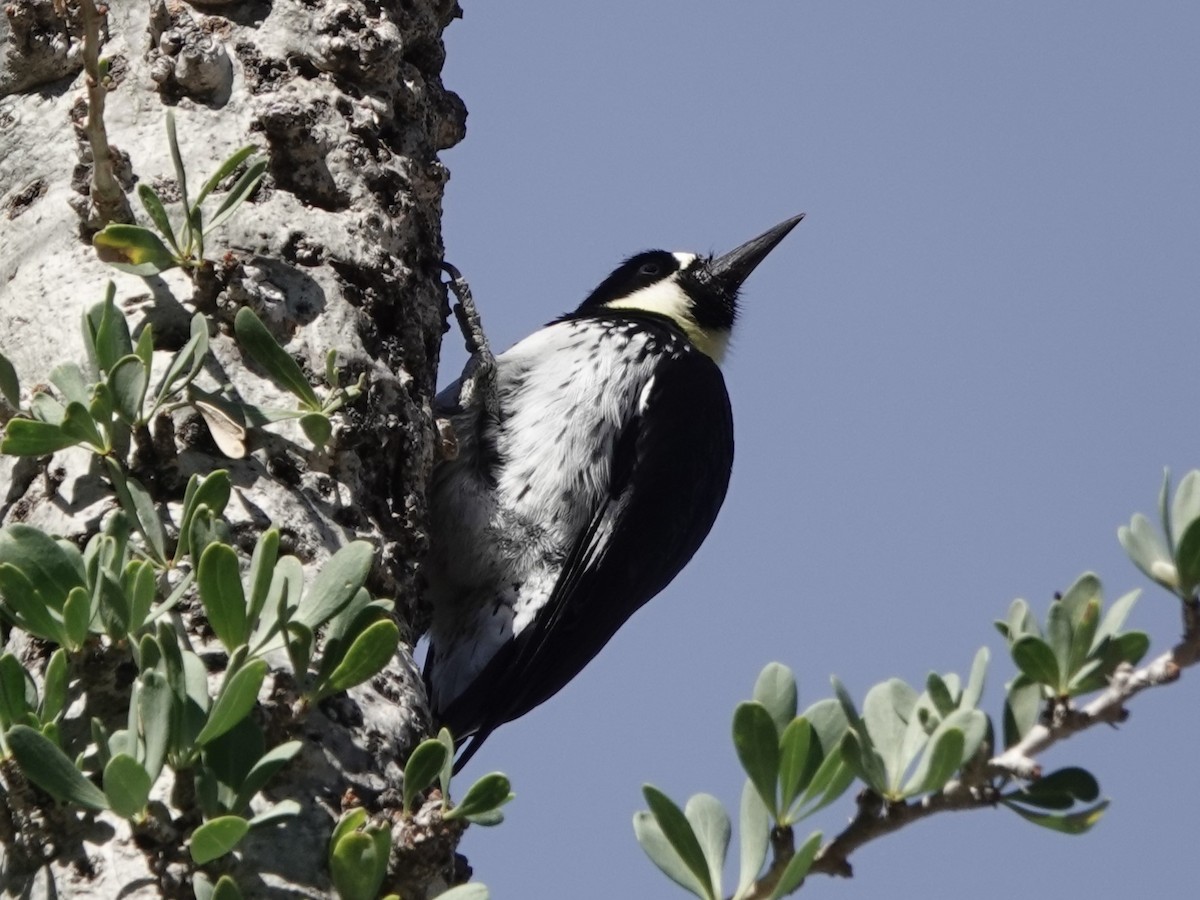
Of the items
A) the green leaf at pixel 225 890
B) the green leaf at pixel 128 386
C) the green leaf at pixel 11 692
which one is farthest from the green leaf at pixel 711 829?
the green leaf at pixel 128 386

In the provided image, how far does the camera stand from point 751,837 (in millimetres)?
1380

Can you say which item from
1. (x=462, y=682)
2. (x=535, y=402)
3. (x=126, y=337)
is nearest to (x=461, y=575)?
(x=462, y=682)

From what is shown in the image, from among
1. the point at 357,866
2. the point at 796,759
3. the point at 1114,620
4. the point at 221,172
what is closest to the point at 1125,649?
the point at 1114,620

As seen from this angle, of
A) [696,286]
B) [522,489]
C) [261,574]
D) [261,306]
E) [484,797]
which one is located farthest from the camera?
[696,286]

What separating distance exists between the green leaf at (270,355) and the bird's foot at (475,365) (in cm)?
156

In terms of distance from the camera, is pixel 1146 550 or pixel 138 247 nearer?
pixel 1146 550

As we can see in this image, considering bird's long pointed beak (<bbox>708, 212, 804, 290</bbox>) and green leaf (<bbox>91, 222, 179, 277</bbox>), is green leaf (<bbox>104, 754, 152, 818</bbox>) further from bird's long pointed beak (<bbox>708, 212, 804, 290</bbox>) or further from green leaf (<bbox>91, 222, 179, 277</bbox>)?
bird's long pointed beak (<bbox>708, 212, 804, 290</bbox>)

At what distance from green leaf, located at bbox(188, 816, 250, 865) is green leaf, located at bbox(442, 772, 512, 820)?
257 mm

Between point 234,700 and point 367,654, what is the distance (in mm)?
181

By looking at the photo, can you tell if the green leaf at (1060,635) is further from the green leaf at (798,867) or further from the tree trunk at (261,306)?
the tree trunk at (261,306)

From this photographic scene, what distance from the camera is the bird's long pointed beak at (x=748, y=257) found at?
196 inches

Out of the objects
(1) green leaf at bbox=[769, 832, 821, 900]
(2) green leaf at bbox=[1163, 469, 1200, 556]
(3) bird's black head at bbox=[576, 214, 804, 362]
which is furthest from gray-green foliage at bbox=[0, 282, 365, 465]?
(3) bird's black head at bbox=[576, 214, 804, 362]

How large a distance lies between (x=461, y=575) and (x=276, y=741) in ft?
5.50

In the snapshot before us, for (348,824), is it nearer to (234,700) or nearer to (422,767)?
(422,767)
